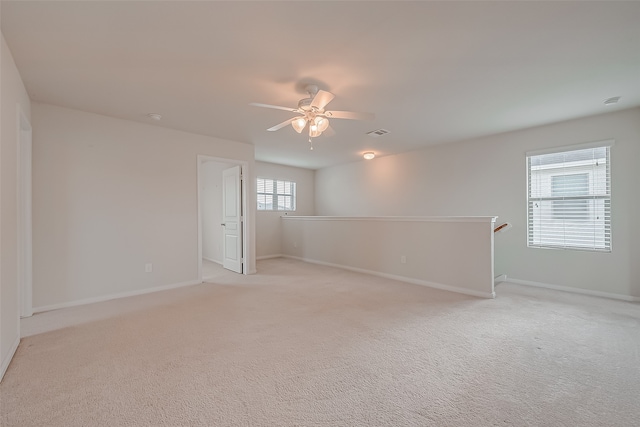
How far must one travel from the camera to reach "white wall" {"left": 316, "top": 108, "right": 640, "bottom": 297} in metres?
3.67

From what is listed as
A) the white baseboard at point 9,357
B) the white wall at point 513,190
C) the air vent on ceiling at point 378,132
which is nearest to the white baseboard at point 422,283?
the white wall at point 513,190

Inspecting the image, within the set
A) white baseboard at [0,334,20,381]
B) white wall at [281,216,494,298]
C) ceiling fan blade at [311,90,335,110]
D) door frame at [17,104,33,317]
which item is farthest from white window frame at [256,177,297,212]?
white baseboard at [0,334,20,381]

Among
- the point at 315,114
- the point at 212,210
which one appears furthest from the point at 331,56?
the point at 212,210

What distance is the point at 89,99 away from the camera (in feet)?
10.4

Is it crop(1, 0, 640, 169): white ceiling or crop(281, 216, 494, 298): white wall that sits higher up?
crop(1, 0, 640, 169): white ceiling

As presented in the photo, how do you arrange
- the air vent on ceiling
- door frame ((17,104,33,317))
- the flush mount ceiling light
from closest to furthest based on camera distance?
door frame ((17,104,33,317)) → the flush mount ceiling light → the air vent on ceiling

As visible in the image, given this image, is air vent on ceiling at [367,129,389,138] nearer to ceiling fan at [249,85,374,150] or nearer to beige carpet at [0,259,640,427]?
ceiling fan at [249,85,374,150]

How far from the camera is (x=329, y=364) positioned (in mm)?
2100

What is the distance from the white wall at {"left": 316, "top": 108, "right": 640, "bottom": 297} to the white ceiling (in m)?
0.43

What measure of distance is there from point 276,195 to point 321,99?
5153 mm

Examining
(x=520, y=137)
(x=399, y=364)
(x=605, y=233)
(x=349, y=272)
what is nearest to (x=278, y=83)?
(x=399, y=364)

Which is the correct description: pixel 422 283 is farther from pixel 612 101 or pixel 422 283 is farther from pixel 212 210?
pixel 212 210

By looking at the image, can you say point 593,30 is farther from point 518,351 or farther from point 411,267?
point 411,267

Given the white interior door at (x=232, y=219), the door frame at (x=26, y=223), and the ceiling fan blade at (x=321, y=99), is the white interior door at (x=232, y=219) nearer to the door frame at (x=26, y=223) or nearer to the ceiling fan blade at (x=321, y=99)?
the door frame at (x=26, y=223)
